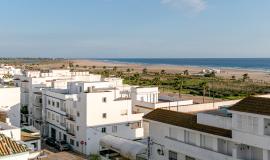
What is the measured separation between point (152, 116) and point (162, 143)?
2538 mm

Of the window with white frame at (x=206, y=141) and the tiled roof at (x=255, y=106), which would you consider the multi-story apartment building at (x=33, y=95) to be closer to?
the window with white frame at (x=206, y=141)

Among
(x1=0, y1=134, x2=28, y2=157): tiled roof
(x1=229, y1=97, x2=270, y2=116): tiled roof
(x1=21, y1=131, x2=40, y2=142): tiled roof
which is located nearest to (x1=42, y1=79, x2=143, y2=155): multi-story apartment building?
(x1=21, y1=131, x2=40, y2=142): tiled roof

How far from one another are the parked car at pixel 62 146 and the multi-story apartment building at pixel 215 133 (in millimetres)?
17012

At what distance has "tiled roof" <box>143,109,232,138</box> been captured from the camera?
2825 cm

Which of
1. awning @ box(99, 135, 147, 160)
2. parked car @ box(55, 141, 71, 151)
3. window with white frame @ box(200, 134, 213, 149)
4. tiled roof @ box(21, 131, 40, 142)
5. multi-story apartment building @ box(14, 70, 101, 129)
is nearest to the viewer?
window with white frame @ box(200, 134, 213, 149)

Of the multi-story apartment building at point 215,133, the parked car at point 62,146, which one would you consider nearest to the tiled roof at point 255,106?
the multi-story apartment building at point 215,133

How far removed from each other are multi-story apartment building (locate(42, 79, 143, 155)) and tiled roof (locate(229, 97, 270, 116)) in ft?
73.3

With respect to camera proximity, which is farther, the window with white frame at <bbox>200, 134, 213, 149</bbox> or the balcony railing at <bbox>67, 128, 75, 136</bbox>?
the balcony railing at <bbox>67, 128, 75, 136</bbox>

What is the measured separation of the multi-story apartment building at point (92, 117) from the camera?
151ft

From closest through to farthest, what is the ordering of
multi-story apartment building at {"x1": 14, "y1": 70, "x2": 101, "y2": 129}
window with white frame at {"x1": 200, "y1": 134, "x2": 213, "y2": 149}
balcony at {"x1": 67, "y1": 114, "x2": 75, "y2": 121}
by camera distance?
window with white frame at {"x1": 200, "y1": 134, "x2": 213, "y2": 149} < balcony at {"x1": 67, "y1": 114, "x2": 75, "y2": 121} < multi-story apartment building at {"x1": 14, "y1": 70, "x2": 101, "y2": 129}

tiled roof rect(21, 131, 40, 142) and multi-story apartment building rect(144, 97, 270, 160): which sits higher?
multi-story apartment building rect(144, 97, 270, 160)

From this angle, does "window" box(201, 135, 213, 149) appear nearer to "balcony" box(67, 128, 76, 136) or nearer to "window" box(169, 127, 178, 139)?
"window" box(169, 127, 178, 139)

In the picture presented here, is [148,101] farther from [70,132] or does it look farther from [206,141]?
[206,141]

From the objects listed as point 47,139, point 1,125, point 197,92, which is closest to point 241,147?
point 1,125
